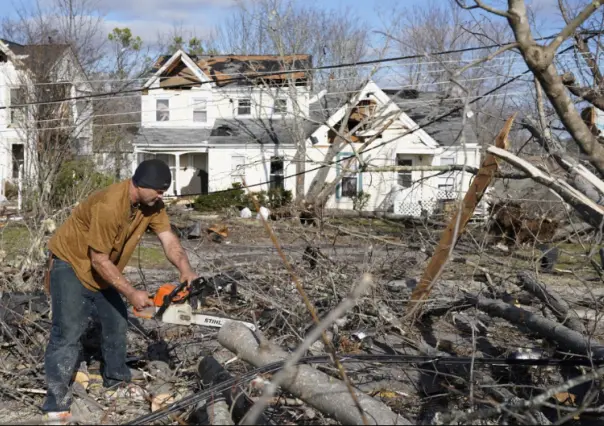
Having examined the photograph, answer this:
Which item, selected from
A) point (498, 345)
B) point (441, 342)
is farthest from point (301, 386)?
point (498, 345)

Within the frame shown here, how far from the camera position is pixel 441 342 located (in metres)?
6.42

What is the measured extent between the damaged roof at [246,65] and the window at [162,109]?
5.11 ft

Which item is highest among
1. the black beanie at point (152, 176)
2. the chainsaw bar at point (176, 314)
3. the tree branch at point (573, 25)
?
the tree branch at point (573, 25)

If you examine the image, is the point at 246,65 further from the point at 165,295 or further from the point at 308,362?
the point at 308,362

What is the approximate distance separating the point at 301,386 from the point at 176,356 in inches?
90.1

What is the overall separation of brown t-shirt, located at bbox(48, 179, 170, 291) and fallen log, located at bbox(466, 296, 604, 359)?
3.20 m

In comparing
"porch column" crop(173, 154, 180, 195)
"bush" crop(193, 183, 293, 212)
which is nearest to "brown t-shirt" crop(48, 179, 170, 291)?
"bush" crop(193, 183, 293, 212)

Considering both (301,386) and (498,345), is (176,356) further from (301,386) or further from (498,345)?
(498,345)

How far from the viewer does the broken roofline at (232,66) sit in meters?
26.2

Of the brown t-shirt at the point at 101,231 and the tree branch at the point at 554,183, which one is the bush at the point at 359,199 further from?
the tree branch at the point at 554,183

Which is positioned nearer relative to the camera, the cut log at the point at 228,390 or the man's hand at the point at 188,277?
the cut log at the point at 228,390

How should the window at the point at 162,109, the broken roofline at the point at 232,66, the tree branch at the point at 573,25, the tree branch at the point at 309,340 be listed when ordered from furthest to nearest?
1. the window at the point at 162,109
2. the broken roofline at the point at 232,66
3. the tree branch at the point at 573,25
4. the tree branch at the point at 309,340

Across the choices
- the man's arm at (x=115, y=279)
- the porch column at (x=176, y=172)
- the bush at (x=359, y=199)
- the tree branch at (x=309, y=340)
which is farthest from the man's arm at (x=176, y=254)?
the porch column at (x=176, y=172)

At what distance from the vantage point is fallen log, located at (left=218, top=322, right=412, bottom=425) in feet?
11.7
